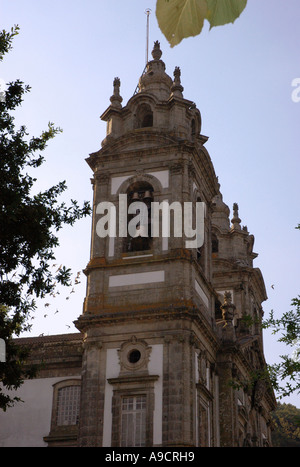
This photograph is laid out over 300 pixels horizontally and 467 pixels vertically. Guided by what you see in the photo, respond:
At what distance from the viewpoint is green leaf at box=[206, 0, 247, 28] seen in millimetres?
1180

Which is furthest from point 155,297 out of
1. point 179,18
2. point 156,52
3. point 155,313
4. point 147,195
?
point 179,18

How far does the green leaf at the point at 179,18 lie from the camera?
3.94ft

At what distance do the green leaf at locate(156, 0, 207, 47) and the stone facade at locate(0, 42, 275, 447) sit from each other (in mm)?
17070

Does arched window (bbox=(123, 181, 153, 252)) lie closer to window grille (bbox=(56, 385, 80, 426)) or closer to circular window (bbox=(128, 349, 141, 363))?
circular window (bbox=(128, 349, 141, 363))

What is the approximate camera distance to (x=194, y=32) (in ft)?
4.00

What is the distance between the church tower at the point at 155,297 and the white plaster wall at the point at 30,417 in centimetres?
241

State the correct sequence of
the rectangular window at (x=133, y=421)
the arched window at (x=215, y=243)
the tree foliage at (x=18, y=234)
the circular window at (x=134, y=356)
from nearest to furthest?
the tree foliage at (x=18, y=234) < the rectangular window at (x=133, y=421) < the circular window at (x=134, y=356) < the arched window at (x=215, y=243)

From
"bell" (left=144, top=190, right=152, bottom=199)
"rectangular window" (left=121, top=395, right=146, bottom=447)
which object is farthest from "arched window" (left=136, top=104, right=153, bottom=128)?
"rectangular window" (left=121, top=395, right=146, bottom=447)

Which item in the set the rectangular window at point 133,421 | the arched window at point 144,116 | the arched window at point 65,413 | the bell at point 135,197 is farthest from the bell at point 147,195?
the rectangular window at point 133,421

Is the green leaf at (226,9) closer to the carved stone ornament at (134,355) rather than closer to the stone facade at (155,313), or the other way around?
the stone facade at (155,313)

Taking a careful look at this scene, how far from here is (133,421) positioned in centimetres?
2038

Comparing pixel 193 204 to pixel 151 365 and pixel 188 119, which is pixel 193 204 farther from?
pixel 151 365

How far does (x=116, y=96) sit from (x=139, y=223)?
21.2ft
